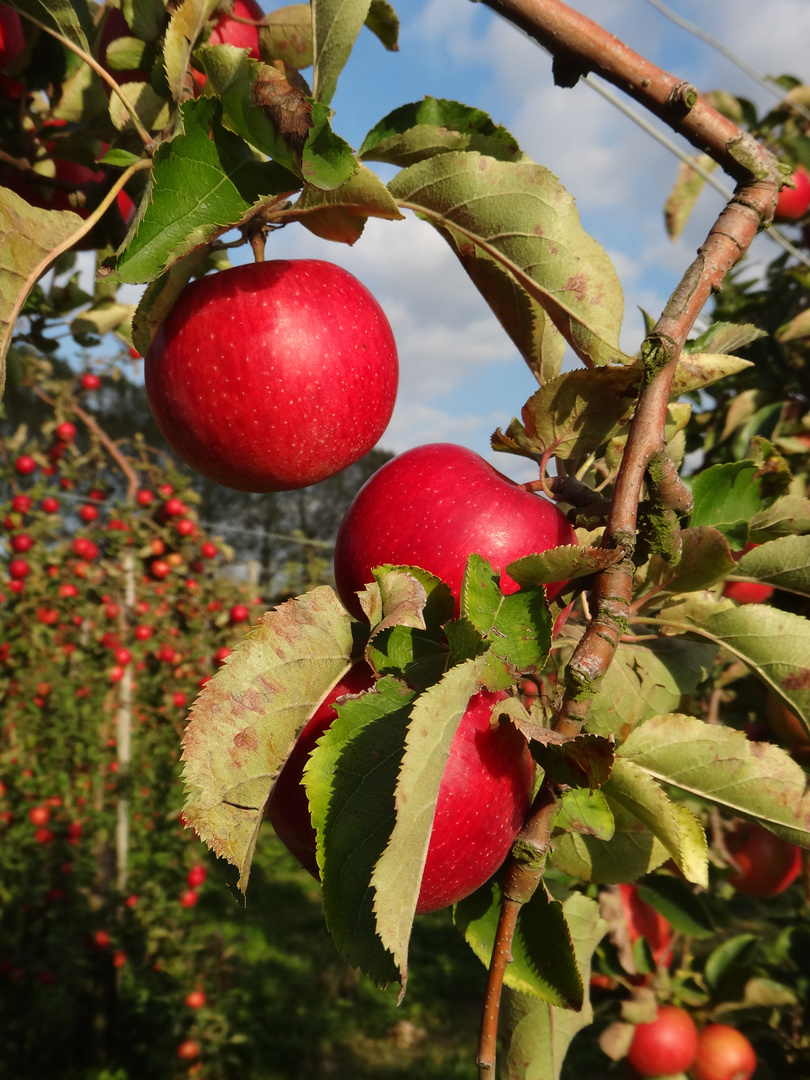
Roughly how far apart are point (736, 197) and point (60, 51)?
603 mm

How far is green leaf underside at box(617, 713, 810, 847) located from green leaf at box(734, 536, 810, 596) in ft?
0.56

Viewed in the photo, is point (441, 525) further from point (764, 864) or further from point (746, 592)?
point (764, 864)

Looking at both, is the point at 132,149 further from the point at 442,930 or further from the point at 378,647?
the point at 442,930

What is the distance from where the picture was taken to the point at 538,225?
1.71 feet

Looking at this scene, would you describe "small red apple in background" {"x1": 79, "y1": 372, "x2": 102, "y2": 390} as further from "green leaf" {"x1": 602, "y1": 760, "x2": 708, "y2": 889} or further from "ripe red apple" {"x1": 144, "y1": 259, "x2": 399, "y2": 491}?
"green leaf" {"x1": 602, "y1": 760, "x2": 708, "y2": 889}

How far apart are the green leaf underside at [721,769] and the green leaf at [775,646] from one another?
0.07 meters

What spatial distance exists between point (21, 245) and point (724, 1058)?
2009 millimetres

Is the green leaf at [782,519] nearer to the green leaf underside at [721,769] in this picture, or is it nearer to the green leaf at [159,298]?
the green leaf underside at [721,769]

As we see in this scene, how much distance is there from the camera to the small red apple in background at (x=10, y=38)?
0.76 m

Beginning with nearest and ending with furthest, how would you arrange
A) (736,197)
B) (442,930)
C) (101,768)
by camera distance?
(736,197)
(101,768)
(442,930)

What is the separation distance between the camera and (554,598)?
53 centimetres

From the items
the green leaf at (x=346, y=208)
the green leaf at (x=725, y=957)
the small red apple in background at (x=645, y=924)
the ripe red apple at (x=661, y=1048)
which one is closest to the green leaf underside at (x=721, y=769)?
the green leaf at (x=346, y=208)

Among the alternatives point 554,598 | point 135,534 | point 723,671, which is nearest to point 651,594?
point 554,598

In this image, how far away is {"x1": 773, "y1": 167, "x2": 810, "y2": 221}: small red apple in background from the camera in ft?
8.26
